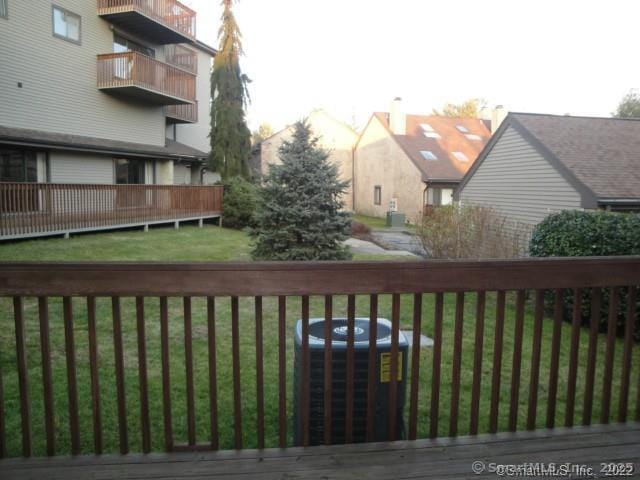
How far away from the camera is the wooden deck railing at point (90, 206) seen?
36.9 feet

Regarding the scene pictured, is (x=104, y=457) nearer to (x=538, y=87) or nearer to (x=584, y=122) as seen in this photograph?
(x=584, y=122)

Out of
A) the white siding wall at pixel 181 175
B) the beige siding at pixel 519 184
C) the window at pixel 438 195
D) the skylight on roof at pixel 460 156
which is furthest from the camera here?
the skylight on roof at pixel 460 156

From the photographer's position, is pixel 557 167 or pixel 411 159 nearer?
pixel 557 167

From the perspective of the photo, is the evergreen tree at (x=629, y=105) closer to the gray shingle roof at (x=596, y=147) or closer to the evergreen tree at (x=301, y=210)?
the gray shingle roof at (x=596, y=147)

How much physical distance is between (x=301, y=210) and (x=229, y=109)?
12.6 meters

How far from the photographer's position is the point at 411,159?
27.5 meters

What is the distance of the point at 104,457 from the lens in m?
2.32

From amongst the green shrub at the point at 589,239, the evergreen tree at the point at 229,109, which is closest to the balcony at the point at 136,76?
the evergreen tree at the point at 229,109

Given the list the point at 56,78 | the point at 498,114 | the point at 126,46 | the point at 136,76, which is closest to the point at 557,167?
the point at 136,76

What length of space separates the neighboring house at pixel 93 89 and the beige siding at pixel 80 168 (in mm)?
31

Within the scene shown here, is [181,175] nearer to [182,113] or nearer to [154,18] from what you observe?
[182,113]

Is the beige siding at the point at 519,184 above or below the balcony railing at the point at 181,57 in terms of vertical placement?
below

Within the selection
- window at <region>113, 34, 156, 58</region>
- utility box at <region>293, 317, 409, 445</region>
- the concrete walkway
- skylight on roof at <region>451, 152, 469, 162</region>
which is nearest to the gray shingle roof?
the concrete walkway

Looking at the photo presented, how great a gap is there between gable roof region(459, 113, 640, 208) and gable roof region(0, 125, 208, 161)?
11.5 metres
